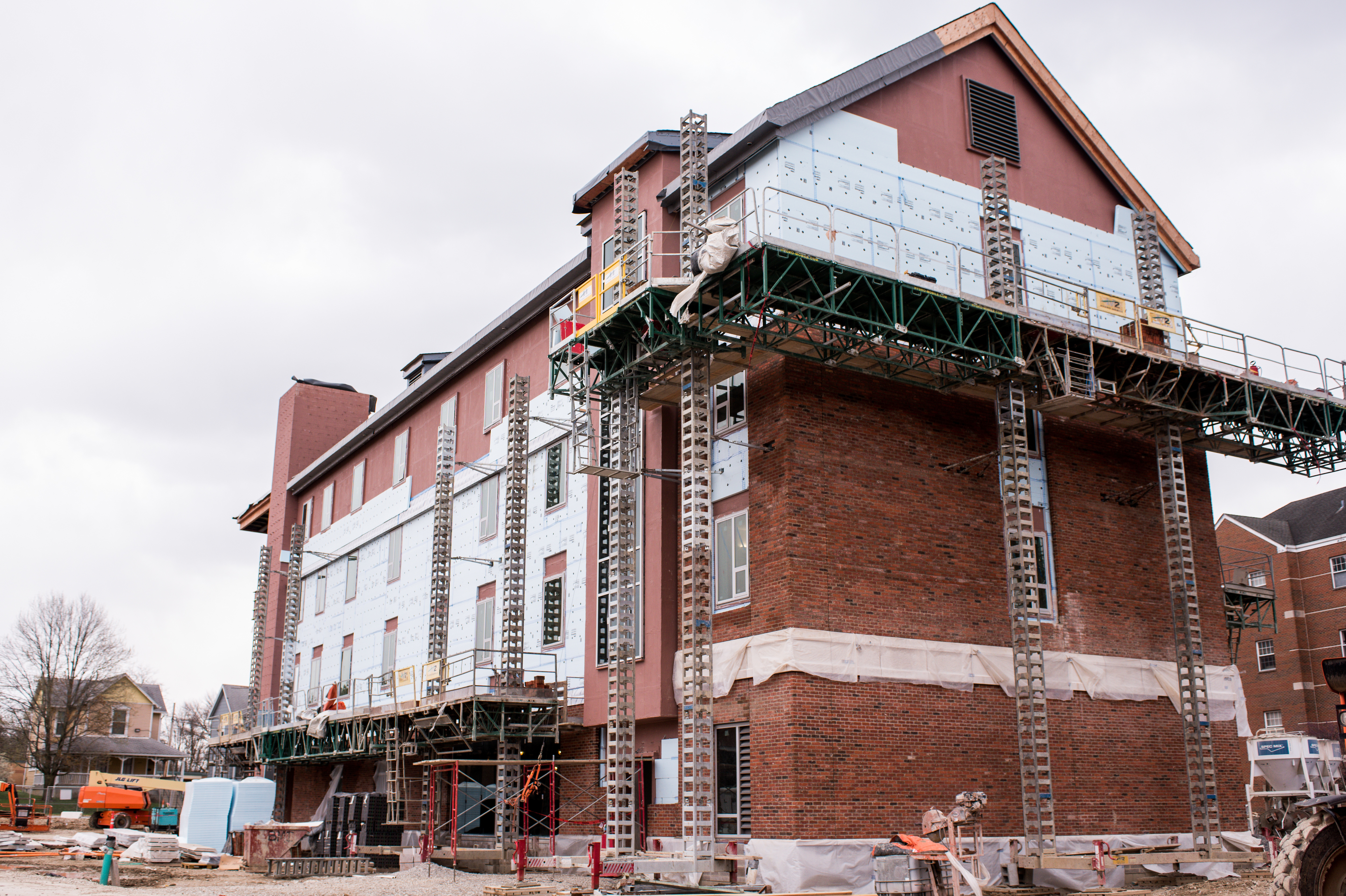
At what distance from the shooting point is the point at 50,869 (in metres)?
29.4

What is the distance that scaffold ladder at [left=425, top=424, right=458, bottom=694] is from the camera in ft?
102

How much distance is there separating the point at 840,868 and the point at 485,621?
1405cm

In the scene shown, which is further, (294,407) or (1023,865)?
(294,407)

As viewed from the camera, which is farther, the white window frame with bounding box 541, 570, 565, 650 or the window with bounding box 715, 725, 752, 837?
the white window frame with bounding box 541, 570, 565, 650

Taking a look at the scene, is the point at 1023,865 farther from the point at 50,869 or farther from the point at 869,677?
the point at 50,869

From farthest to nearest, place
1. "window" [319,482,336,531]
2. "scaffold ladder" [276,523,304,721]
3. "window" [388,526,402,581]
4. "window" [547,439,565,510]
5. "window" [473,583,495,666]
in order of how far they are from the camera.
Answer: "window" [319,482,336,531], "scaffold ladder" [276,523,304,721], "window" [388,526,402,581], "window" [473,583,495,666], "window" [547,439,565,510]

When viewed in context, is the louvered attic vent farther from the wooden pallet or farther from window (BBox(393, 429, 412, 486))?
the wooden pallet

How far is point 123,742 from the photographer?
81.4m

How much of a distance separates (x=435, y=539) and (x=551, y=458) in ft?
16.6

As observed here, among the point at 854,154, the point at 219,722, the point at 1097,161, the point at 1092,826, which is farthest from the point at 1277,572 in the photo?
the point at 219,722

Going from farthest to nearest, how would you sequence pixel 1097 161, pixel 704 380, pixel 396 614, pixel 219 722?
1. pixel 219 722
2. pixel 396 614
3. pixel 1097 161
4. pixel 704 380

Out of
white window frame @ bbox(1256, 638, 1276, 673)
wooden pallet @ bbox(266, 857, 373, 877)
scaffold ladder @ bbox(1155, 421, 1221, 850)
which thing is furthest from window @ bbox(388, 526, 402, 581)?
white window frame @ bbox(1256, 638, 1276, 673)

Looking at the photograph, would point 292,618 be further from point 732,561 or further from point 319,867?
point 732,561

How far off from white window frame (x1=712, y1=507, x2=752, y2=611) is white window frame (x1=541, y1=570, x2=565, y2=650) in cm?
571
